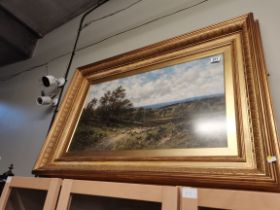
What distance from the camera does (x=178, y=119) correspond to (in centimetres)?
97

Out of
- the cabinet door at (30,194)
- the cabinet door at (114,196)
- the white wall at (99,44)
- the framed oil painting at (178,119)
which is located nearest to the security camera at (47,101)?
the white wall at (99,44)

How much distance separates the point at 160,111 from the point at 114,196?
1.41ft

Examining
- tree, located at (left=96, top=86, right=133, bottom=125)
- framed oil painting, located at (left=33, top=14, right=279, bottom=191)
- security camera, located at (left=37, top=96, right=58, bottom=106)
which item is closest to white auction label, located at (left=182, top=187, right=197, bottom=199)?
framed oil painting, located at (left=33, top=14, right=279, bottom=191)

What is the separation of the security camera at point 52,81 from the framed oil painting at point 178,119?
0.98 ft

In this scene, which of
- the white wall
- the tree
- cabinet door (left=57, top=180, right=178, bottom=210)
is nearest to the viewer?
cabinet door (left=57, top=180, right=178, bottom=210)

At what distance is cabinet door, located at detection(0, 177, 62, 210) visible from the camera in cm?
86

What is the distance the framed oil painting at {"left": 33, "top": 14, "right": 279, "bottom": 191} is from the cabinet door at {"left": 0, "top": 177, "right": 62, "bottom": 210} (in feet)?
0.44

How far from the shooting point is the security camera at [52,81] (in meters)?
1.67

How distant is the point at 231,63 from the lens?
958mm

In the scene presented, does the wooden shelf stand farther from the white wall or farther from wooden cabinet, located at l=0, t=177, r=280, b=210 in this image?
the white wall

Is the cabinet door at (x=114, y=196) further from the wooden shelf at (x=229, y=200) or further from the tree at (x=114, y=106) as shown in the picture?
the tree at (x=114, y=106)

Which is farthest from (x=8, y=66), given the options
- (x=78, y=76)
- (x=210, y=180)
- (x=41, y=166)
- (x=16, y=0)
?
(x=210, y=180)

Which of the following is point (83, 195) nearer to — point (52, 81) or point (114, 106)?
point (114, 106)

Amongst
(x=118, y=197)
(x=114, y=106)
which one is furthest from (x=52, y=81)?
(x=118, y=197)
